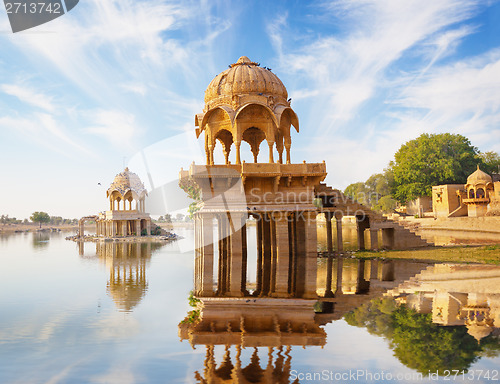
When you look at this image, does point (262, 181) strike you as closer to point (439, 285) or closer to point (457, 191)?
point (439, 285)

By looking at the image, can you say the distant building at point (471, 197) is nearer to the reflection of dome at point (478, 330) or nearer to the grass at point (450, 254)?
the grass at point (450, 254)

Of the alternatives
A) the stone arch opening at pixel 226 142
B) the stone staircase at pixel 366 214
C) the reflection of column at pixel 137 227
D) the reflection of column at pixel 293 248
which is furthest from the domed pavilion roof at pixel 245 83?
the reflection of column at pixel 137 227

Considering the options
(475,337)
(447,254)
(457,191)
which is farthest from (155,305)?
(457,191)

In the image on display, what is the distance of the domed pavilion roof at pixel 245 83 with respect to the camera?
14414 mm

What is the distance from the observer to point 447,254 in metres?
20.5

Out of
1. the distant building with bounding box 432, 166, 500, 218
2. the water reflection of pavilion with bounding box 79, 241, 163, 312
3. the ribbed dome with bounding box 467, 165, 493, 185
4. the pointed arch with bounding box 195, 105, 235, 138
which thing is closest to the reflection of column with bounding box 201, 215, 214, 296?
the water reflection of pavilion with bounding box 79, 241, 163, 312

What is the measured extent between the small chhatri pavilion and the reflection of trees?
4579cm

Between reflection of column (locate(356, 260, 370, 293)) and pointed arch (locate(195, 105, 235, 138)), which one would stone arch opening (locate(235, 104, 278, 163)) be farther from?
reflection of column (locate(356, 260, 370, 293))

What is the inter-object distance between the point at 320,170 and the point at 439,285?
5752 millimetres

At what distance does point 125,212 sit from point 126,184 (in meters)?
4.41

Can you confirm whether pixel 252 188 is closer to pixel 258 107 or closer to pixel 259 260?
pixel 258 107

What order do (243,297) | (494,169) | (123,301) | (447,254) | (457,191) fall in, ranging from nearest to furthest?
(243,297) → (123,301) → (447,254) → (457,191) → (494,169)

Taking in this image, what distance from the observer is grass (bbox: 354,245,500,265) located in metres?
18.4

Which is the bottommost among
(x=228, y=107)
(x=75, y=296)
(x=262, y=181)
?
(x=75, y=296)
